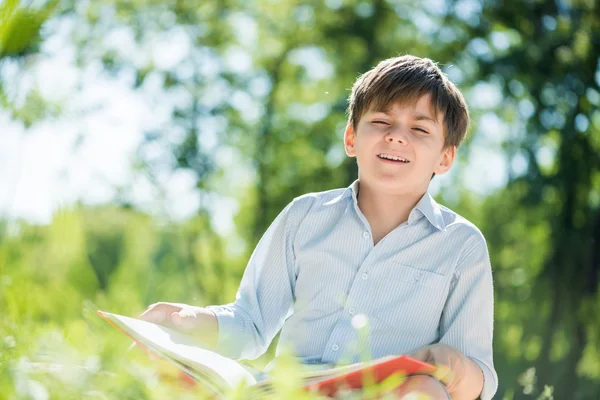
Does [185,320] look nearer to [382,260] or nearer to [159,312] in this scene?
[159,312]

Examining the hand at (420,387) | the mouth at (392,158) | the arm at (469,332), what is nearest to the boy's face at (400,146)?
the mouth at (392,158)

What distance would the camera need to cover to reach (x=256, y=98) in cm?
1422

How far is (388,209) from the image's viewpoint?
2.28 metres

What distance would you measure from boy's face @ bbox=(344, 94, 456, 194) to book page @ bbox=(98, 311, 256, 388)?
2.64 feet

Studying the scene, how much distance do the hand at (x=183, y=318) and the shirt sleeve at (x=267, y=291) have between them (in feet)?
0.62

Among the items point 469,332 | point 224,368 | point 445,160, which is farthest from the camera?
point 445,160

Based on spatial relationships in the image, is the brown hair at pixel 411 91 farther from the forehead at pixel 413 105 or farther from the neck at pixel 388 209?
the neck at pixel 388 209

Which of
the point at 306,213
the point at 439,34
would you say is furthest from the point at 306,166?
the point at 306,213

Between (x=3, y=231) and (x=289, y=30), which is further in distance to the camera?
(x=289, y=30)

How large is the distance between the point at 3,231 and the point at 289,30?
12944mm

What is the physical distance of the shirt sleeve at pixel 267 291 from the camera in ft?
7.20

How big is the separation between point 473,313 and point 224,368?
84 centimetres

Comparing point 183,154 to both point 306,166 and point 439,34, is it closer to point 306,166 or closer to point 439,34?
point 306,166

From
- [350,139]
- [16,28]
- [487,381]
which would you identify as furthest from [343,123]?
[16,28]
